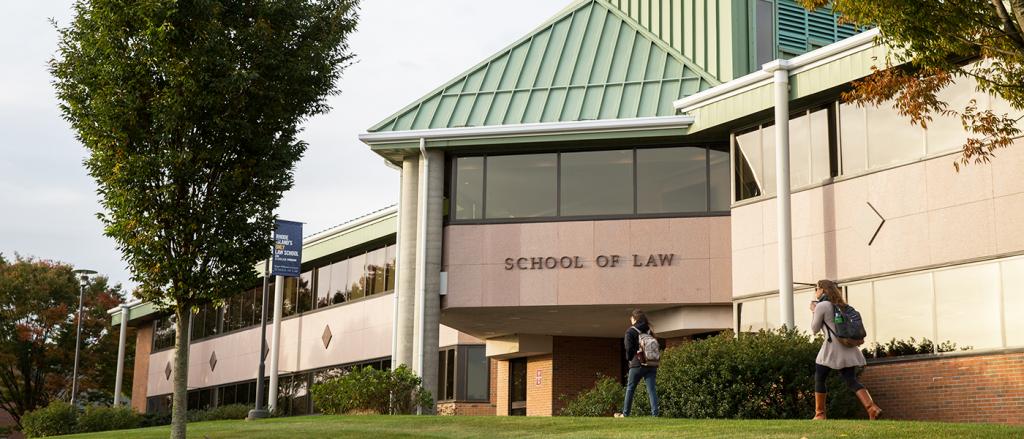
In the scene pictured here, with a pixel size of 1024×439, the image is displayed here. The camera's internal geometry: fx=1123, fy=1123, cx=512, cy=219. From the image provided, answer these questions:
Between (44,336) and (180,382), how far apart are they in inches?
1809

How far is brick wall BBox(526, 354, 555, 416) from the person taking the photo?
98.7 ft

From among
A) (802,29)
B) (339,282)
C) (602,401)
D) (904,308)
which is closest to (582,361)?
(602,401)

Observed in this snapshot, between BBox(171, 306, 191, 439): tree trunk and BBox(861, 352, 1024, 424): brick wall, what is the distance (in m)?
11.3

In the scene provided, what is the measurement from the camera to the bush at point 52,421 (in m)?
37.7

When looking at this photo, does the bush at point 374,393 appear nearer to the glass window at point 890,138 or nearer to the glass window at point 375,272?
the glass window at point 890,138

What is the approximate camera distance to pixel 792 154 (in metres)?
22.0

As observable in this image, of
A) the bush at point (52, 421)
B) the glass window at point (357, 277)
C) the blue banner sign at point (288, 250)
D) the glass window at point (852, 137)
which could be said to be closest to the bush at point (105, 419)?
the bush at point (52, 421)

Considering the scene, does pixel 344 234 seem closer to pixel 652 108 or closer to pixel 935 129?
pixel 652 108

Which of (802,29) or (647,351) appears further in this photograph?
(802,29)

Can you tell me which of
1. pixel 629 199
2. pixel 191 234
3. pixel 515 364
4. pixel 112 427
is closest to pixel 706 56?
pixel 629 199

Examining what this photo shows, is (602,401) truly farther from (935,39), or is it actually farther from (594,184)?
(935,39)

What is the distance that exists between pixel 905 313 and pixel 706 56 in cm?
845

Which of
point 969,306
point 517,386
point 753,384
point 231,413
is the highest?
point 969,306

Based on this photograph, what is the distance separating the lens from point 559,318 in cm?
2634
